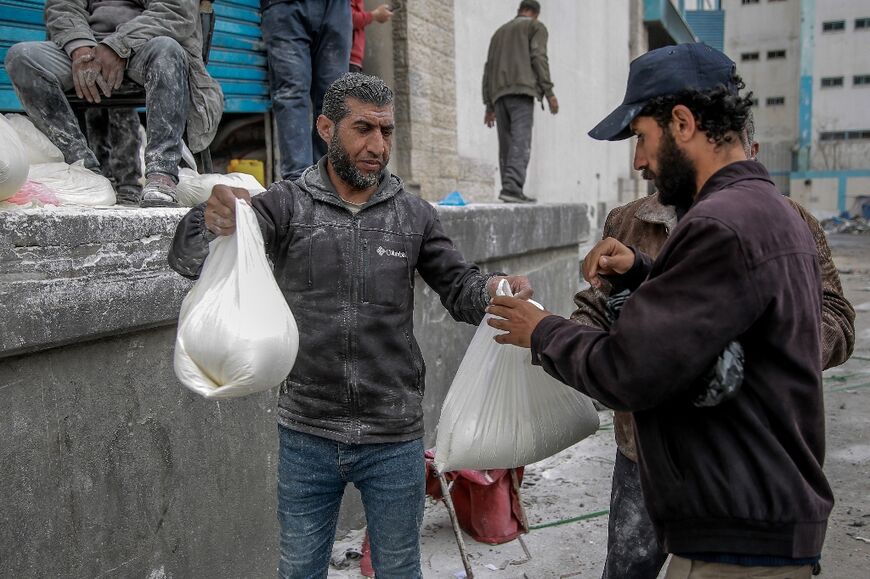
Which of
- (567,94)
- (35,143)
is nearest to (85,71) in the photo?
(35,143)

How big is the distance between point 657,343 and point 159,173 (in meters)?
2.32

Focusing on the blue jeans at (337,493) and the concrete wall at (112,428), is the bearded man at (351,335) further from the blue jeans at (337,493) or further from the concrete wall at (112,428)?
the concrete wall at (112,428)

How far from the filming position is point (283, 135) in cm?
434

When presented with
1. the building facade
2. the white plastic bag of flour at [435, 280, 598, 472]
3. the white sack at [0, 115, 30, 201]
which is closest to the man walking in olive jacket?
the white plastic bag of flour at [435, 280, 598, 472]

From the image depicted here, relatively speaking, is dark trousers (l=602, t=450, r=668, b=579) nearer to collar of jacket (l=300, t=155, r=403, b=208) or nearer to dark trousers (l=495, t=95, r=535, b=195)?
collar of jacket (l=300, t=155, r=403, b=208)

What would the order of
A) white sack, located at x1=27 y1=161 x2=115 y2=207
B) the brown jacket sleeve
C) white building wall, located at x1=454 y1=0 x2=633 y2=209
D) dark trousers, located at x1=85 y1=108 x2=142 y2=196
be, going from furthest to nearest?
1. white building wall, located at x1=454 y1=0 x2=633 y2=209
2. dark trousers, located at x1=85 y1=108 x2=142 y2=196
3. white sack, located at x1=27 y1=161 x2=115 y2=207
4. the brown jacket sleeve

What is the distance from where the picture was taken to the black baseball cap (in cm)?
160

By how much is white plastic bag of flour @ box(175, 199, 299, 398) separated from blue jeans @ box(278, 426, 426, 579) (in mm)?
428

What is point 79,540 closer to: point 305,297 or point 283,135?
point 305,297

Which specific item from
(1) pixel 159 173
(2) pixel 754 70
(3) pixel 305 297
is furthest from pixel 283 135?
(2) pixel 754 70

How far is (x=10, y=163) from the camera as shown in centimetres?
226

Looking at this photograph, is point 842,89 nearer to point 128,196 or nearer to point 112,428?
point 128,196

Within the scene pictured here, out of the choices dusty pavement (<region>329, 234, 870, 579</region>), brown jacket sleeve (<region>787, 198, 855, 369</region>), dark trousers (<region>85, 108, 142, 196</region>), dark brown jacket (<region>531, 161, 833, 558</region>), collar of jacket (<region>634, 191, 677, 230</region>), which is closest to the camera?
dark brown jacket (<region>531, 161, 833, 558</region>)

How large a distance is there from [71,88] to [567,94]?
27.0 ft
